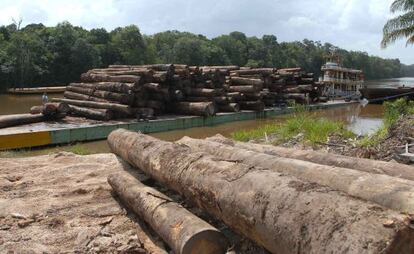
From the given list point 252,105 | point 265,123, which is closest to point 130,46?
point 252,105

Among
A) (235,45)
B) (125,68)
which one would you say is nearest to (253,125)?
(125,68)

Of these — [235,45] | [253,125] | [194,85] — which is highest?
[235,45]

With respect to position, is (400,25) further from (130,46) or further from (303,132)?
(130,46)

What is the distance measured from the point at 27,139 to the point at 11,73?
38.4 meters

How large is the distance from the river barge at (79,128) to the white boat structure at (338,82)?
59.4 ft

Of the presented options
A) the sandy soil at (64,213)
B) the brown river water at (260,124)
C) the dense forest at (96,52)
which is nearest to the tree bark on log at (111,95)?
the brown river water at (260,124)

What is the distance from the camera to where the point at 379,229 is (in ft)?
8.25

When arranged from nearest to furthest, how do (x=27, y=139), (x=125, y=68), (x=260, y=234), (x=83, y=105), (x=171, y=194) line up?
1. (x=260, y=234)
2. (x=171, y=194)
3. (x=27, y=139)
4. (x=83, y=105)
5. (x=125, y=68)

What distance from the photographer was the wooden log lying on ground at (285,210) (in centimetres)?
253

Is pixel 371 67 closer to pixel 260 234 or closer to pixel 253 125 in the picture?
pixel 253 125

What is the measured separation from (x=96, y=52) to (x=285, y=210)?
56.3 m

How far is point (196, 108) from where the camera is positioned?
63.5ft

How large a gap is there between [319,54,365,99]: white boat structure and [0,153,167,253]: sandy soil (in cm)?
3078

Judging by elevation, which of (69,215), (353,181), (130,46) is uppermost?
(130,46)
